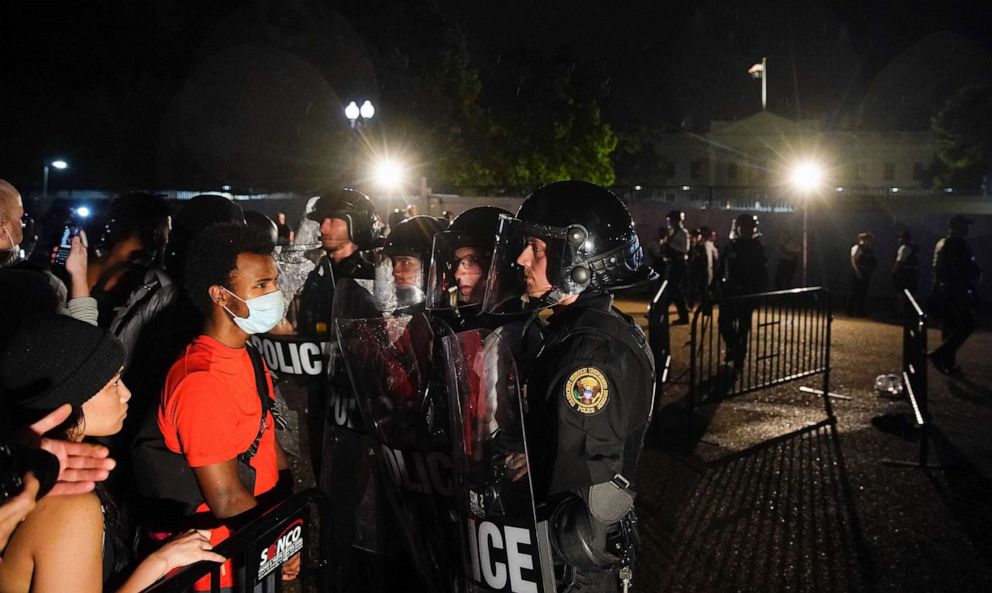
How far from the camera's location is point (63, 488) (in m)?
1.83

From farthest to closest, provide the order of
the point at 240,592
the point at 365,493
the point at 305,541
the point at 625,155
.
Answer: the point at 625,155, the point at 365,493, the point at 305,541, the point at 240,592

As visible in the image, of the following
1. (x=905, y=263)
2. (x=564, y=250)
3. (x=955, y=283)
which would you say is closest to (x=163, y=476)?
(x=564, y=250)

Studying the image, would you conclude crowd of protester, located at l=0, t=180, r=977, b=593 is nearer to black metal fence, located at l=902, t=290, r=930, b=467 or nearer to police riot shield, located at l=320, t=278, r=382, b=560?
police riot shield, located at l=320, t=278, r=382, b=560

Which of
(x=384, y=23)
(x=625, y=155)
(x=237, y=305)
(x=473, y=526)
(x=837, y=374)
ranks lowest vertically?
(x=837, y=374)

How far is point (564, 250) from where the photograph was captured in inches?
113

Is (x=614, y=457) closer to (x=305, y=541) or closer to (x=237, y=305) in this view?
(x=305, y=541)

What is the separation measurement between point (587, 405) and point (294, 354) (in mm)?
2827

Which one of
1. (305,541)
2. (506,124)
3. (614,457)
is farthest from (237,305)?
(506,124)

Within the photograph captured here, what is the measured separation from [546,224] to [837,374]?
26.4 ft

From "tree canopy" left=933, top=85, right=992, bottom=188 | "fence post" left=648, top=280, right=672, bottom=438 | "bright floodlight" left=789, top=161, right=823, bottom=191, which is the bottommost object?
"fence post" left=648, top=280, right=672, bottom=438

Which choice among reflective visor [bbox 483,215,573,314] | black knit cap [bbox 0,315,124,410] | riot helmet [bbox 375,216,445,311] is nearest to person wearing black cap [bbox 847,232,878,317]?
riot helmet [bbox 375,216,445,311]

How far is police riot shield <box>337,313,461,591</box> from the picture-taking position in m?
2.37

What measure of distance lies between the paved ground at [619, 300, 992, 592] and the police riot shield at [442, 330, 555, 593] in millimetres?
2384

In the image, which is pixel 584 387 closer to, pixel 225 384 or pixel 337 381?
pixel 225 384
